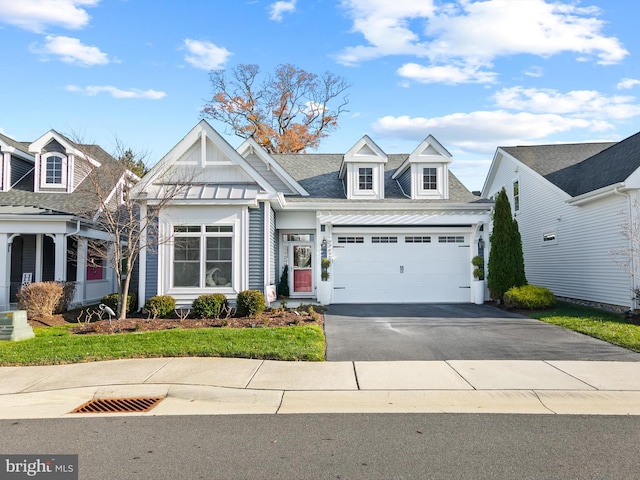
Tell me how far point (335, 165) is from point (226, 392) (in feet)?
48.8

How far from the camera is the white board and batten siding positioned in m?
14.5

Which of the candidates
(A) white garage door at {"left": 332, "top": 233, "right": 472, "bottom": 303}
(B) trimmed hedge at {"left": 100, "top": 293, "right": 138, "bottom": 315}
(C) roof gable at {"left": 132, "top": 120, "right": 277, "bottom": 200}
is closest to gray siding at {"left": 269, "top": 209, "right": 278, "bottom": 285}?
(C) roof gable at {"left": 132, "top": 120, "right": 277, "bottom": 200}

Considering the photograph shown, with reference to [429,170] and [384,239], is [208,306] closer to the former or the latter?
[384,239]

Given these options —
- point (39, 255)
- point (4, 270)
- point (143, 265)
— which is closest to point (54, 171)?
point (39, 255)

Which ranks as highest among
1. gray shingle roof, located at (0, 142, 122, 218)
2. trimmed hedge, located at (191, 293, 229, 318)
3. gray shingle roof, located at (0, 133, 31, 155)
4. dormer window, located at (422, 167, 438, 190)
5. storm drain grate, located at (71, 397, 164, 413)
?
gray shingle roof, located at (0, 133, 31, 155)

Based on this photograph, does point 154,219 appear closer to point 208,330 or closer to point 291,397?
point 208,330

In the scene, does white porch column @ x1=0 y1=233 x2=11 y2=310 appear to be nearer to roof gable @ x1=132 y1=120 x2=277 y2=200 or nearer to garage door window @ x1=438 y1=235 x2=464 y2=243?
roof gable @ x1=132 y1=120 x2=277 y2=200

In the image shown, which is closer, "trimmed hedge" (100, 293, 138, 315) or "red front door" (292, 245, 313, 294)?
"trimmed hedge" (100, 293, 138, 315)

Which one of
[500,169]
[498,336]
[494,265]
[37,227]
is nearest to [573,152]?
[500,169]

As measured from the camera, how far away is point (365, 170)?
18.0 meters

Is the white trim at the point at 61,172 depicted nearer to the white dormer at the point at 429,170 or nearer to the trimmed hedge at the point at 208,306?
the trimmed hedge at the point at 208,306

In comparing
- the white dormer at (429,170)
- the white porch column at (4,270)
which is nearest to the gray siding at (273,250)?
the white dormer at (429,170)

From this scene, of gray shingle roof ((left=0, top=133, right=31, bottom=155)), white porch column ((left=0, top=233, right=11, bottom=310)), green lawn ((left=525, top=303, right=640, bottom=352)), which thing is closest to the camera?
green lawn ((left=525, top=303, right=640, bottom=352))

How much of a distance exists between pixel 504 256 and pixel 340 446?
12.5 m
